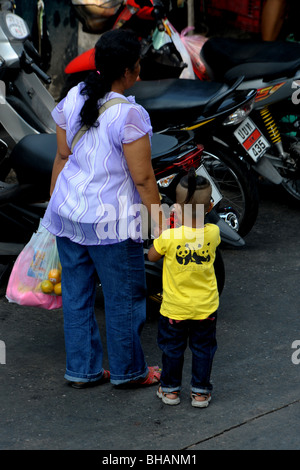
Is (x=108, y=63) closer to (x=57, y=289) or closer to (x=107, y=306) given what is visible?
(x=107, y=306)

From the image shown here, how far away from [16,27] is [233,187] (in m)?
1.87

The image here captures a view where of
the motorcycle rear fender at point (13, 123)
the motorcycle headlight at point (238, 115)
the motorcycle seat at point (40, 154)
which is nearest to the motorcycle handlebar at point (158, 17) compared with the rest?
the motorcycle headlight at point (238, 115)

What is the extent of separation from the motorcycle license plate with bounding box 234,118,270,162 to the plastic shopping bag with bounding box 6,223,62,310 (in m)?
2.09

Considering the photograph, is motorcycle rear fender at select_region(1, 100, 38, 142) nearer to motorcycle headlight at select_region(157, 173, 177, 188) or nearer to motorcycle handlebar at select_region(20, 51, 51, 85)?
motorcycle handlebar at select_region(20, 51, 51, 85)

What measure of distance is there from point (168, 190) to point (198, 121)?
103 centimetres

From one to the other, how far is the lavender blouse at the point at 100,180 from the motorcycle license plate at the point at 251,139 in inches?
92.0

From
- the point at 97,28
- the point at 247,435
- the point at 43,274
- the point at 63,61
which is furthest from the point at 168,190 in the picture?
the point at 63,61

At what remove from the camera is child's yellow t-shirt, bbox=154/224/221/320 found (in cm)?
345

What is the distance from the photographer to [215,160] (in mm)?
5660

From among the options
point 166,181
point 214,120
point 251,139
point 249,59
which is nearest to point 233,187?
point 251,139

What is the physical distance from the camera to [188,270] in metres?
3.45

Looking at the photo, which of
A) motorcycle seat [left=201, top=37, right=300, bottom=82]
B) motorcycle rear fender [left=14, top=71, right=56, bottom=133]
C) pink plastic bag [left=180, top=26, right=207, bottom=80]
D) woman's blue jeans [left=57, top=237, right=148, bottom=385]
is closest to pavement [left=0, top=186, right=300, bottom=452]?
woman's blue jeans [left=57, top=237, right=148, bottom=385]

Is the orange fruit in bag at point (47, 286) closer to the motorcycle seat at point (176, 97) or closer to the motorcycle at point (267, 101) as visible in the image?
the motorcycle seat at point (176, 97)

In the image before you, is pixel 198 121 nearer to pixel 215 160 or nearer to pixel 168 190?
pixel 215 160
